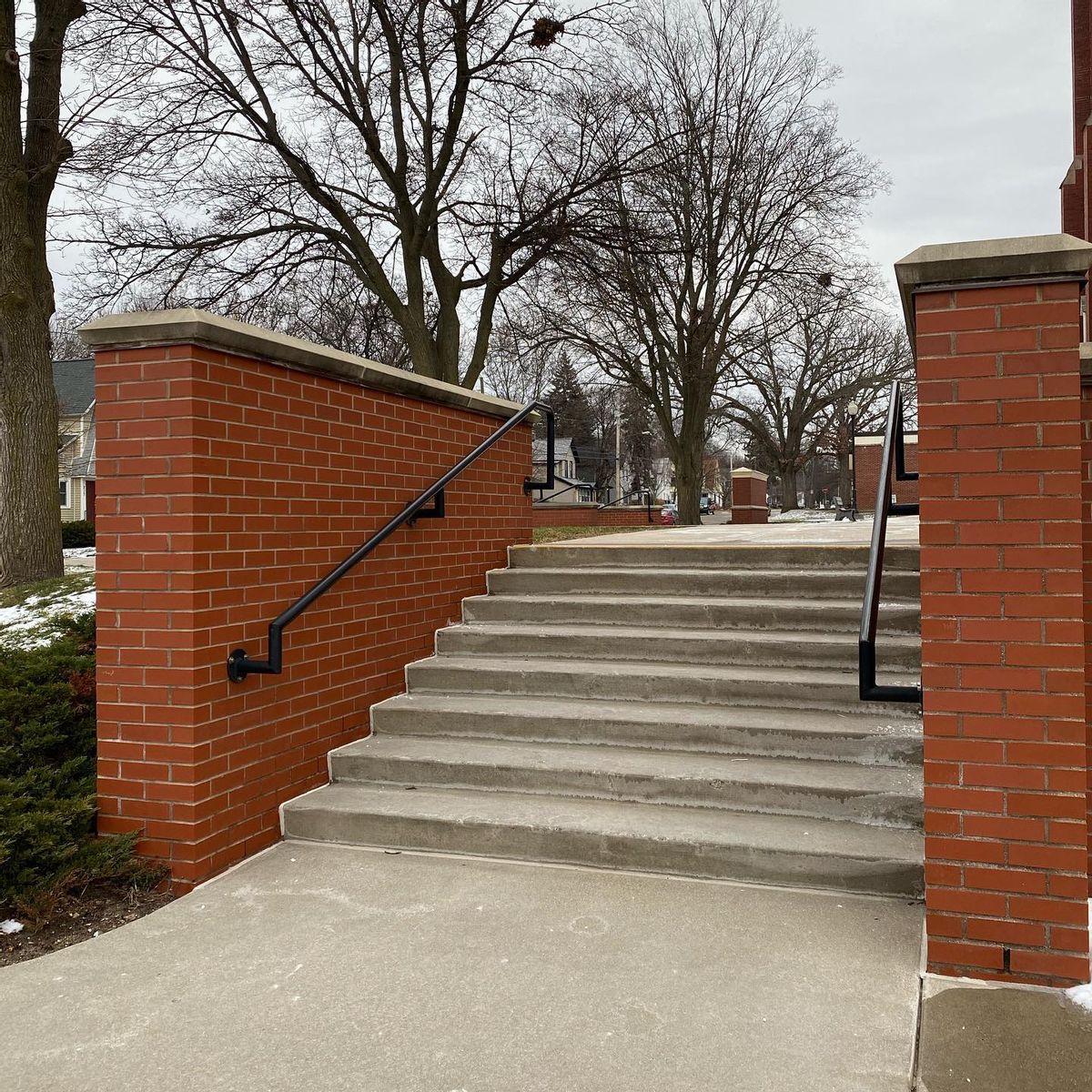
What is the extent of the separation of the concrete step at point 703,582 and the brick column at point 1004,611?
208 centimetres

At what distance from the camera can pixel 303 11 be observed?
37.8 ft

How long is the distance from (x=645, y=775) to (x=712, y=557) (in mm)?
2203

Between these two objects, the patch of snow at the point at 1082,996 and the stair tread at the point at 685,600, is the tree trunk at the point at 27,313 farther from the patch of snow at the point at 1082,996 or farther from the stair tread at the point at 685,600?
the patch of snow at the point at 1082,996

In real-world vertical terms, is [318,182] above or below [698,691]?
above

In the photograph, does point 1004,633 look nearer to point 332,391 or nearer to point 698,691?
point 698,691

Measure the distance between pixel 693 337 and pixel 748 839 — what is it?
1637 cm

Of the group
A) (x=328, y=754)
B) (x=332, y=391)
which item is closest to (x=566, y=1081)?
(x=328, y=754)

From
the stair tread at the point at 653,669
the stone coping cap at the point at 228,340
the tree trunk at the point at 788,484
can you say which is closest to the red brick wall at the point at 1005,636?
the stair tread at the point at 653,669

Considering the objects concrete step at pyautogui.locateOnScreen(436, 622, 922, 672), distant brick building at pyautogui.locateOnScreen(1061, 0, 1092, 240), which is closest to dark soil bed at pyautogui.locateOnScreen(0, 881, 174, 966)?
concrete step at pyautogui.locateOnScreen(436, 622, 922, 672)

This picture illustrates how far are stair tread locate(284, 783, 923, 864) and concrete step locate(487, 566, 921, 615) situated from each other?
64.5 inches

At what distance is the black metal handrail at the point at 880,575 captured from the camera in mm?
2770

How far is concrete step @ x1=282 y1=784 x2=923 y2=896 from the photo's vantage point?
3039mm

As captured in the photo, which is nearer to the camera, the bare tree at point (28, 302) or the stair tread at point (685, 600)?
the stair tread at point (685, 600)

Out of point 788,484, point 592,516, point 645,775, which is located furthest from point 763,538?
point 788,484
